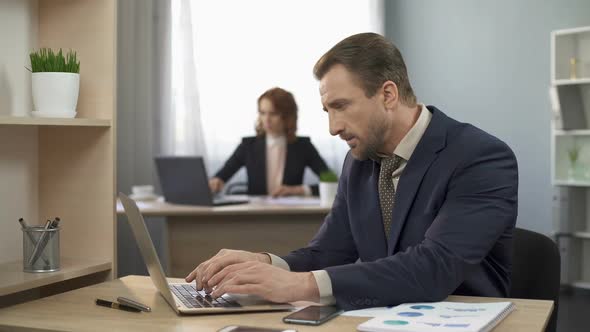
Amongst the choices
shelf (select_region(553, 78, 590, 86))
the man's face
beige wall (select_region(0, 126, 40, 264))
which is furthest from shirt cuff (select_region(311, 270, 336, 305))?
shelf (select_region(553, 78, 590, 86))

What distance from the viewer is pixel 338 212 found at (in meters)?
2.26

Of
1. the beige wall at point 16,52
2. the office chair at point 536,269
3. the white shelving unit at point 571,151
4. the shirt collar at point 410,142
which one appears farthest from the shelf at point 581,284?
the beige wall at point 16,52

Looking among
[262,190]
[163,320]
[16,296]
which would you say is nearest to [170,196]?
[262,190]

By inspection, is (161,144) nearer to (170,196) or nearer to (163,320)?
(170,196)

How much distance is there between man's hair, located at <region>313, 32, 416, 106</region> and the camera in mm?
2027

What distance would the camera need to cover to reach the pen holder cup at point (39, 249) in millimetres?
1933

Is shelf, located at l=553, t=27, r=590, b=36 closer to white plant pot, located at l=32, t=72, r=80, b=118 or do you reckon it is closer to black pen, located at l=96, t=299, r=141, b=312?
white plant pot, located at l=32, t=72, r=80, b=118

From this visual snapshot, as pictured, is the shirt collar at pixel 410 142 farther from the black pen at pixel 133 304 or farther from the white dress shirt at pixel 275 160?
the white dress shirt at pixel 275 160

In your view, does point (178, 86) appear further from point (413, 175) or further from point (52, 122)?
point (413, 175)

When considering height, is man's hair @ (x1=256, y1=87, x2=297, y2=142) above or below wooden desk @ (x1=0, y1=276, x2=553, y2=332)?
above

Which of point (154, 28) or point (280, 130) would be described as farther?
point (154, 28)

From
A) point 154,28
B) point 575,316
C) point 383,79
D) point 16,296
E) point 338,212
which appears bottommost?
point 575,316

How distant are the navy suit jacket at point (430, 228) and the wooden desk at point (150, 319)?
0.11 m

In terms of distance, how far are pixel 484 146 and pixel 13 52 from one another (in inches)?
49.0
